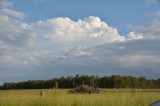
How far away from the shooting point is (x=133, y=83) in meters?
18.4

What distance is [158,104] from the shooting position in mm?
6957

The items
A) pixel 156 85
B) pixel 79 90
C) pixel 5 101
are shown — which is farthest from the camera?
pixel 79 90

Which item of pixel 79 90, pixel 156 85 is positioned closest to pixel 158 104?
pixel 156 85

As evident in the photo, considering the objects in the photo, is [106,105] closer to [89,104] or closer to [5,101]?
[89,104]

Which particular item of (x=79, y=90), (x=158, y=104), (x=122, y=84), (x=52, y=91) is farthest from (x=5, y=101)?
(x=79, y=90)

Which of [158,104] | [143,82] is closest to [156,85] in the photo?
[143,82]

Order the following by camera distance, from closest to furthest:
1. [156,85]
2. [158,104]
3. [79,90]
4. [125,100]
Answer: [158,104], [156,85], [125,100], [79,90]

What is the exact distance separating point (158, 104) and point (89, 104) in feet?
40.7

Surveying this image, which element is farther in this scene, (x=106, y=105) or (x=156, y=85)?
(x=106, y=105)

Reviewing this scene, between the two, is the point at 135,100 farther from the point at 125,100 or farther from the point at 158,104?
the point at 158,104

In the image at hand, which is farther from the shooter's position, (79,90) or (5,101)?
(79,90)

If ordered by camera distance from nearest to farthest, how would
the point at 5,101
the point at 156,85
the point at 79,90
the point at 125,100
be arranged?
the point at 156,85 → the point at 125,100 → the point at 5,101 → the point at 79,90

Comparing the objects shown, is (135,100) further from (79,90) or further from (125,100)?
(79,90)

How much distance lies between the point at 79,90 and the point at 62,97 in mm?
26979
